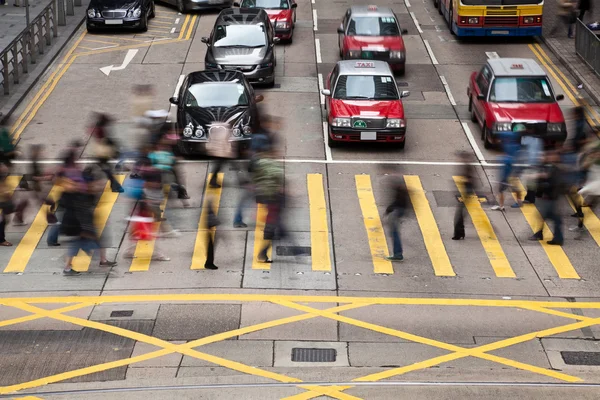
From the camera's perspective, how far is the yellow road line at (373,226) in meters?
17.3

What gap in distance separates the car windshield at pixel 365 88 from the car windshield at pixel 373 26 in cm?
590

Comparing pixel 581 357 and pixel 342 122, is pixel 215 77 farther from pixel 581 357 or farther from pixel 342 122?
pixel 581 357

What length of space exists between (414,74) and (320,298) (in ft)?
51.2

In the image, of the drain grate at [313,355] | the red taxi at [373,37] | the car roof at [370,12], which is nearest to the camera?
the drain grate at [313,355]

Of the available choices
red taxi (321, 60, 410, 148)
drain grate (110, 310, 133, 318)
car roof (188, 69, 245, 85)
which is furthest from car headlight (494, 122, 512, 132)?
drain grate (110, 310, 133, 318)

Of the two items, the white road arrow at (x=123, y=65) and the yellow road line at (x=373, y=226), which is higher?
the yellow road line at (x=373, y=226)

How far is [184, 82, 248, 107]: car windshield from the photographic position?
23.0m

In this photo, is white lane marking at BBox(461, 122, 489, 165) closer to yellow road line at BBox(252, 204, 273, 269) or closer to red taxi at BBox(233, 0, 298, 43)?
yellow road line at BBox(252, 204, 273, 269)

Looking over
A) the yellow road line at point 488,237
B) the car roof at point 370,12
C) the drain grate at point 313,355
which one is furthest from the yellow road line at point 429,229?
the car roof at point 370,12

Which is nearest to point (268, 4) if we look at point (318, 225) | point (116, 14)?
point (116, 14)

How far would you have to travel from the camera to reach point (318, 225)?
19.0 metres

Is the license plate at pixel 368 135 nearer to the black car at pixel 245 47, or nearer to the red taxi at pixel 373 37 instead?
the black car at pixel 245 47

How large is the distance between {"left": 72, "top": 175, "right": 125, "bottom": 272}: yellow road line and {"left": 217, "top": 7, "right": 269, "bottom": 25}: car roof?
908 centimetres

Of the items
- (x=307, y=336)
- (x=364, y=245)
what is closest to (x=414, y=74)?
(x=364, y=245)
